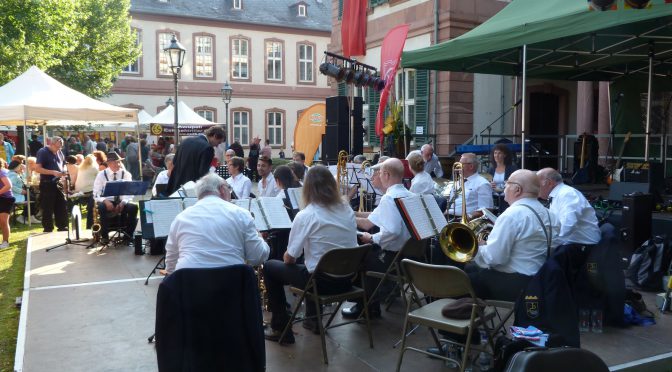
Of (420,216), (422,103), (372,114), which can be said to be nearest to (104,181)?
(420,216)

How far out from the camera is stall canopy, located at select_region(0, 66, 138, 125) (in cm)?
1107

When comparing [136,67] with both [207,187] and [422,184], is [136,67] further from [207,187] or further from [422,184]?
[207,187]

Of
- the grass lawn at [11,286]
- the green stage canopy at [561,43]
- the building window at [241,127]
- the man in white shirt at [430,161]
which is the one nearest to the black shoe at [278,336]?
the grass lawn at [11,286]

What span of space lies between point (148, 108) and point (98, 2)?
6307 millimetres

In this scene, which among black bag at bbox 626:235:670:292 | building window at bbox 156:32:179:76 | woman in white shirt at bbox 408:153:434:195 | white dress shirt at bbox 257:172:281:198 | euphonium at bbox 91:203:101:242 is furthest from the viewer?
building window at bbox 156:32:179:76

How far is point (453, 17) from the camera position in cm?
1411

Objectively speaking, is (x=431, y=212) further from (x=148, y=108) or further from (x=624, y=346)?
(x=148, y=108)

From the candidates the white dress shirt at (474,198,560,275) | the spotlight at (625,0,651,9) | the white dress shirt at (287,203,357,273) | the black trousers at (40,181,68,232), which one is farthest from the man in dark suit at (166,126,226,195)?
the black trousers at (40,181,68,232)

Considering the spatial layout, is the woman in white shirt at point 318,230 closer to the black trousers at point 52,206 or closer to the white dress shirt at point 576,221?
the white dress shirt at point 576,221

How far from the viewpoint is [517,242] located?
421cm

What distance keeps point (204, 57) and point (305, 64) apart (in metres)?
6.06

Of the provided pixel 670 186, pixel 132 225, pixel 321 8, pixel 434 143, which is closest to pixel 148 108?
pixel 321 8

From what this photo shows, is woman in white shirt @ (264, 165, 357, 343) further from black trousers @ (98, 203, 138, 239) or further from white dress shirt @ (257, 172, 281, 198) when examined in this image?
black trousers @ (98, 203, 138, 239)

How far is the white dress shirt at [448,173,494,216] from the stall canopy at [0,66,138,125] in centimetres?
789
